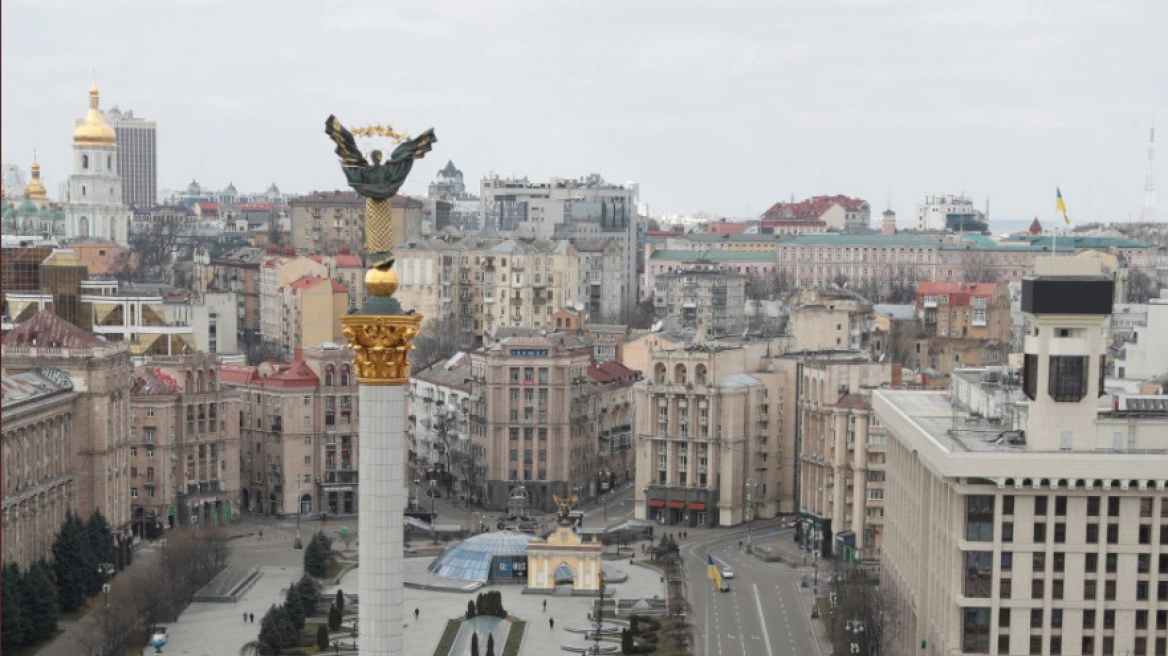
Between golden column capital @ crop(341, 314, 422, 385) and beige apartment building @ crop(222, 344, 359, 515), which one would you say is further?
beige apartment building @ crop(222, 344, 359, 515)

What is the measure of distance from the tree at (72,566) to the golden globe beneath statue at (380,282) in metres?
54.5

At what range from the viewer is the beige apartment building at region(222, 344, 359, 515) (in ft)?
456

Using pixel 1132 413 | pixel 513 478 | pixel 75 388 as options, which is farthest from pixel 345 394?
pixel 1132 413

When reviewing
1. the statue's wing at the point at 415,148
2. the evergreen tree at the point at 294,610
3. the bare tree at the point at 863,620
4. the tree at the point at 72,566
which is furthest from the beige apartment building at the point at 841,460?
the statue's wing at the point at 415,148

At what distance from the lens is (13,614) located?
309 ft

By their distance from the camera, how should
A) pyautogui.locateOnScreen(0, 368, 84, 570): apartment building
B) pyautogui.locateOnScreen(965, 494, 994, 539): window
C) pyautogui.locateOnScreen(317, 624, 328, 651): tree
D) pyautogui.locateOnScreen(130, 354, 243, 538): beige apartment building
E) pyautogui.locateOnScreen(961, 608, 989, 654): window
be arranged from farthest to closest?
1. pyautogui.locateOnScreen(130, 354, 243, 538): beige apartment building
2. pyautogui.locateOnScreen(0, 368, 84, 570): apartment building
3. pyautogui.locateOnScreen(317, 624, 328, 651): tree
4. pyautogui.locateOnScreen(961, 608, 989, 654): window
5. pyautogui.locateOnScreen(965, 494, 994, 539): window

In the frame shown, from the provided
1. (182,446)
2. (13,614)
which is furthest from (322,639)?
(182,446)

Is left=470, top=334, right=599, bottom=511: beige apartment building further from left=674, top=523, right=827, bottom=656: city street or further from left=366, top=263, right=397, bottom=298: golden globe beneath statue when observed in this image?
left=366, top=263, right=397, bottom=298: golden globe beneath statue

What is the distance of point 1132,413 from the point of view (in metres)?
80.5

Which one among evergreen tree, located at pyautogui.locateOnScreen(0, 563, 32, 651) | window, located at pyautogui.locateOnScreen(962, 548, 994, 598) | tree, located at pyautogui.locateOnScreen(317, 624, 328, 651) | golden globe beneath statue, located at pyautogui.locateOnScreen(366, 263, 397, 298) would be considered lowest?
tree, located at pyautogui.locateOnScreen(317, 624, 328, 651)

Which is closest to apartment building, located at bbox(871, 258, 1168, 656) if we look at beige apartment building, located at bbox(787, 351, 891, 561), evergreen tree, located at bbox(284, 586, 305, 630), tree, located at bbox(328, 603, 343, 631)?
tree, located at bbox(328, 603, 343, 631)

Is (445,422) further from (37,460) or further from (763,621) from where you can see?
(763,621)

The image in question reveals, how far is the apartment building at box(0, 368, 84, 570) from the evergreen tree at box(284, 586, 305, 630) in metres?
13.3

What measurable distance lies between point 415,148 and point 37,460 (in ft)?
197
